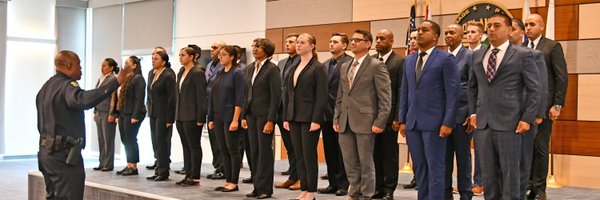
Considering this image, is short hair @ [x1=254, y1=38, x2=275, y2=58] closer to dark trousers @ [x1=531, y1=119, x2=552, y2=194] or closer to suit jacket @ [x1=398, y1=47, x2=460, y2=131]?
suit jacket @ [x1=398, y1=47, x2=460, y2=131]

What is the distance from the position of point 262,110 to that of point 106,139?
9.13ft

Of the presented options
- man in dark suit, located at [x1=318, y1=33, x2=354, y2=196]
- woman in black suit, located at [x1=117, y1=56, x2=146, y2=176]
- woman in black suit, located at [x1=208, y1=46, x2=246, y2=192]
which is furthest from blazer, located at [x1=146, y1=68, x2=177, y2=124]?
man in dark suit, located at [x1=318, y1=33, x2=354, y2=196]

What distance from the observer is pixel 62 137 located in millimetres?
4516

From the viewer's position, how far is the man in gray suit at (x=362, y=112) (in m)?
4.86

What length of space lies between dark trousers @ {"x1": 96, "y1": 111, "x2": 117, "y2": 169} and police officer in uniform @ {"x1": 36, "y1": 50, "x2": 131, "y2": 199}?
2.92 m

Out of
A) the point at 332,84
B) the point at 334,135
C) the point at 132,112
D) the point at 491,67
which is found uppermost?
the point at 491,67

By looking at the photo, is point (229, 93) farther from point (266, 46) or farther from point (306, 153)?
point (306, 153)

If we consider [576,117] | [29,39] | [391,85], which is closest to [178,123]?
[391,85]

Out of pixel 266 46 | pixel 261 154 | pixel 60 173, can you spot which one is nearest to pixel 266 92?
pixel 266 46

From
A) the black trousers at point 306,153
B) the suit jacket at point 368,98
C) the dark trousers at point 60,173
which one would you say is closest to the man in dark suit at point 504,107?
the suit jacket at point 368,98

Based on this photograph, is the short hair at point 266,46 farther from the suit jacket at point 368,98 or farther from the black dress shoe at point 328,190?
the black dress shoe at point 328,190

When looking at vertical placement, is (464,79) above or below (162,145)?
above

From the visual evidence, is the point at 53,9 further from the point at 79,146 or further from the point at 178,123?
the point at 79,146

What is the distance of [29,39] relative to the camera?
12.8 m
